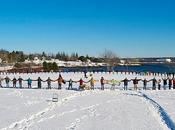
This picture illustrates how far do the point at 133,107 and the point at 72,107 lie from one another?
4.45 m

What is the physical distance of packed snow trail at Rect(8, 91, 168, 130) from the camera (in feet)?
74.8

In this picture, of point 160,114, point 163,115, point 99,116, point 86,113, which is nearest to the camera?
point 163,115

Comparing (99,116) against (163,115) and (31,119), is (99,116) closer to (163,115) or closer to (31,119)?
(163,115)

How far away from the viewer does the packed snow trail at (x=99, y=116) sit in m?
22.8

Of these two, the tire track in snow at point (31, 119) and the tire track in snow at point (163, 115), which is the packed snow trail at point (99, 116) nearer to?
the tire track in snow at point (31, 119)

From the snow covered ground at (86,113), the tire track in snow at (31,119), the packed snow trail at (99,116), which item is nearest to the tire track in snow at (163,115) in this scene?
the snow covered ground at (86,113)

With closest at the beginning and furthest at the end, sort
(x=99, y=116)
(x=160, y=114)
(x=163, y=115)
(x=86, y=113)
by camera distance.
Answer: (x=163, y=115)
(x=99, y=116)
(x=160, y=114)
(x=86, y=113)

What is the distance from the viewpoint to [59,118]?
26.0 meters

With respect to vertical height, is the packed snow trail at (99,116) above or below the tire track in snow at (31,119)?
below

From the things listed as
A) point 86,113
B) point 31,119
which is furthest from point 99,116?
point 31,119

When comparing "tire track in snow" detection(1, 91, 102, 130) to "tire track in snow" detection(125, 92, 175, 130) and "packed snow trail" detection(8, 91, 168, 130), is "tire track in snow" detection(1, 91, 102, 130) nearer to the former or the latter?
"packed snow trail" detection(8, 91, 168, 130)

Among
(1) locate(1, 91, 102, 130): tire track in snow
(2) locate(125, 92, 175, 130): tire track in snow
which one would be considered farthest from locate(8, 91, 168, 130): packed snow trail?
(2) locate(125, 92, 175, 130): tire track in snow

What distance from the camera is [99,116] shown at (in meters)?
26.7

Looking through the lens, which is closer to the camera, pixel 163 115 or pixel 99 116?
pixel 163 115
